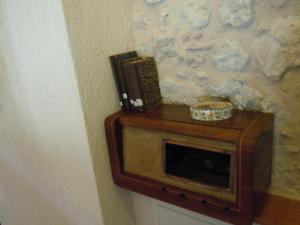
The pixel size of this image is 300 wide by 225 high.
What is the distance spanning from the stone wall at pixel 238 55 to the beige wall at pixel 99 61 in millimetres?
91

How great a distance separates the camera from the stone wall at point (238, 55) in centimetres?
69

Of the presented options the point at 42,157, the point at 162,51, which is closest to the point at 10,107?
the point at 42,157

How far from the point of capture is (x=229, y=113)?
75 centimetres

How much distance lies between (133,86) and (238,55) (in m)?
0.34

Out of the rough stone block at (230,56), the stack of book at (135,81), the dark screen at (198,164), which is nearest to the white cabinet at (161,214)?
the dark screen at (198,164)

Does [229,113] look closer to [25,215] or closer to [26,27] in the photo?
[26,27]

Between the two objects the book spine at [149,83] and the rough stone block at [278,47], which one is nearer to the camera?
the rough stone block at [278,47]

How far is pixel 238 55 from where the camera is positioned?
0.76 metres

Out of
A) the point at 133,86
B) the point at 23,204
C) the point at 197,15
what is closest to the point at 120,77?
the point at 133,86

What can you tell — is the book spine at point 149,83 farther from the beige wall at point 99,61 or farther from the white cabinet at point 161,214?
the white cabinet at point 161,214

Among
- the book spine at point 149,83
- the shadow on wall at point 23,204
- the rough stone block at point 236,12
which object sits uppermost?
the rough stone block at point 236,12

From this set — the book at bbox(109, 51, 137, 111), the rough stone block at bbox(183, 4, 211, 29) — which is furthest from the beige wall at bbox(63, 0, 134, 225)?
the rough stone block at bbox(183, 4, 211, 29)

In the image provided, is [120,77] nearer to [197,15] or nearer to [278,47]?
[197,15]

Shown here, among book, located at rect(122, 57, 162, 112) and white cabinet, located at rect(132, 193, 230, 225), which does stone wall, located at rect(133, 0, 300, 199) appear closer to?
book, located at rect(122, 57, 162, 112)
